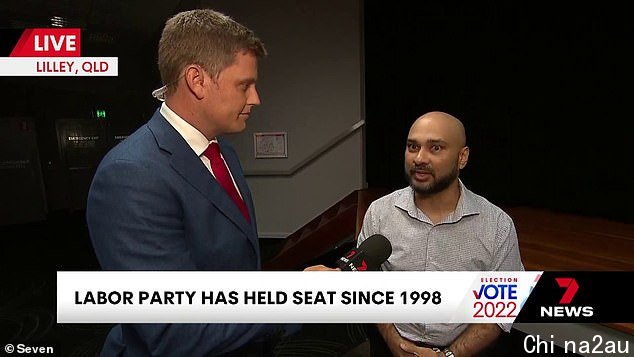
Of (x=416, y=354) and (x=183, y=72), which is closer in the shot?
(x=183, y=72)

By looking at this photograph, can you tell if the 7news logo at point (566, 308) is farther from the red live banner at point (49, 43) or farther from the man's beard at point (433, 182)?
the red live banner at point (49, 43)

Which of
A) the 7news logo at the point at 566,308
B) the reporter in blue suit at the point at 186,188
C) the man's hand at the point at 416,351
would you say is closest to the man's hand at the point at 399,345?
the man's hand at the point at 416,351

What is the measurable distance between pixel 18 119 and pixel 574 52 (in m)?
2.05

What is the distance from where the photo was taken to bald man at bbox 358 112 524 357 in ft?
3.42

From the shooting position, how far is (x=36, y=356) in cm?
116

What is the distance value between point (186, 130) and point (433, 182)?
2.05ft

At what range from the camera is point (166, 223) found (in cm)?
63

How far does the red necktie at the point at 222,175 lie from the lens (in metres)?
0.76

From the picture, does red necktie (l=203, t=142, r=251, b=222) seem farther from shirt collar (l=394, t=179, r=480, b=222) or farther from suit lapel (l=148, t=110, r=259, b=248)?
shirt collar (l=394, t=179, r=480, b=222)

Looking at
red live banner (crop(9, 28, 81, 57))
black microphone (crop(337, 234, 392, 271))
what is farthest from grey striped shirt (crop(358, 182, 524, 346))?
red live banner (crop(9, 28, 81, 57))

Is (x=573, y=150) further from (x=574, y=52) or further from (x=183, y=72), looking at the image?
(x=183, y=72)

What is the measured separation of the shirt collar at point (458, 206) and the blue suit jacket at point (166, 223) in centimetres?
49

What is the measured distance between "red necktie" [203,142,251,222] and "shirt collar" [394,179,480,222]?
502 mm

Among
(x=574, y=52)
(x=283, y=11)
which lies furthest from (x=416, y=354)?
(x=283, y=11)
